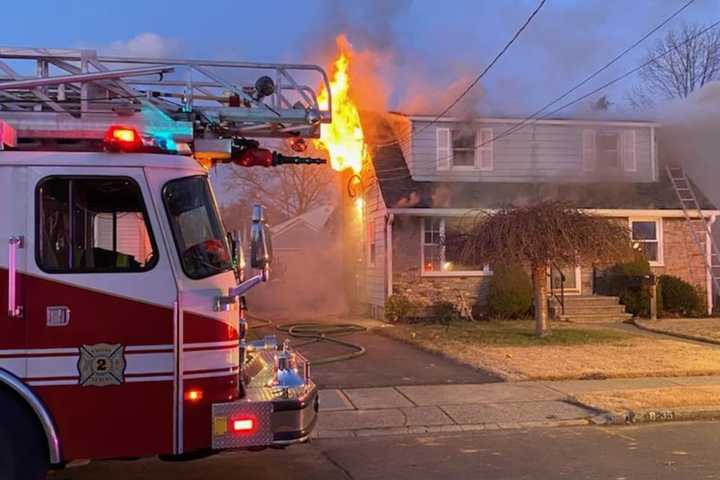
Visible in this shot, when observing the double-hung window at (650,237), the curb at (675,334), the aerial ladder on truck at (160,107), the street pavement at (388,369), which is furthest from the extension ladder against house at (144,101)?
the double-hung window at (650,237)

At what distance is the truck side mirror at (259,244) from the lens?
4.36 meters

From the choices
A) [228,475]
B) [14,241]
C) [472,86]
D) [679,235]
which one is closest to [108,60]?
[14,241]

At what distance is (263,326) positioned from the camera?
57.0 ft

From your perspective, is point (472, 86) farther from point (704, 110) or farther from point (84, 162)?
point (84, 162)

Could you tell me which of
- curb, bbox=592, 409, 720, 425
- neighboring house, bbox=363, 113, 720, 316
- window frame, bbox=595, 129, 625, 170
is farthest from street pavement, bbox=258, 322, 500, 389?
window frame, bbox=595, 129, 625, 170

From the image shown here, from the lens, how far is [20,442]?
14.1 feet

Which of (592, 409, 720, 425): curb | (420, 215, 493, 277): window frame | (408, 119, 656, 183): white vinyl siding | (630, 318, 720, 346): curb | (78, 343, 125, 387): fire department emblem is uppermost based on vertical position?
(408, 119, 656, 183): white vinyl siding

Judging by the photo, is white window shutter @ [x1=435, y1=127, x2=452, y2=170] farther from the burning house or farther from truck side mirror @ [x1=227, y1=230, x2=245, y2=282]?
truck side mirror @ [x1=227, y1=230, x2=245, y2=282]

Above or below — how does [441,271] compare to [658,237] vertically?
below

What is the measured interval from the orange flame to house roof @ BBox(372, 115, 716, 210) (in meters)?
0.99

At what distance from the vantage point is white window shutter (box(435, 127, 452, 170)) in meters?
19.5

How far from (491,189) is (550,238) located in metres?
6.30

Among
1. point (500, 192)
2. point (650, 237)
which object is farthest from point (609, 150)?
point (500, 192)

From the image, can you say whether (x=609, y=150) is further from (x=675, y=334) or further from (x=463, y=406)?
(x=463, y=406)
